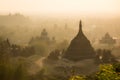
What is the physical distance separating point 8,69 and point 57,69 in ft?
36.1

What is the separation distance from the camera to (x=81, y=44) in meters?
47.7

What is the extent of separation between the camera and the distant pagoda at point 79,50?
47.0 m

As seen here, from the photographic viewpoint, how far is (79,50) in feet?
155

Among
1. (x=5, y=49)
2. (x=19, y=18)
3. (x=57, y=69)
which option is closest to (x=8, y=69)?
(x=57, y=69)

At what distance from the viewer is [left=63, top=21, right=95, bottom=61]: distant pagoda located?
47.0m

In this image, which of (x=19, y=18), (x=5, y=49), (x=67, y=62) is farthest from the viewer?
(x=19, y=18)

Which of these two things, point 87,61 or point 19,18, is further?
point 19,18

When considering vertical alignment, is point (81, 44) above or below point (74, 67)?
above

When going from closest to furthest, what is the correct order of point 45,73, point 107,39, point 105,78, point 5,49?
1. point 105,78
2. point 45,73
3. point 5,49
4. point 107,39

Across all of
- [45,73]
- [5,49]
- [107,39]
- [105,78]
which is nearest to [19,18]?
[107,39]

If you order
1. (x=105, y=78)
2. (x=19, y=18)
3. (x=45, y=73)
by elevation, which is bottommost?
(x=45, y=73)

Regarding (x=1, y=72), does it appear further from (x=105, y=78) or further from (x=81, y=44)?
(x=105, y=78)

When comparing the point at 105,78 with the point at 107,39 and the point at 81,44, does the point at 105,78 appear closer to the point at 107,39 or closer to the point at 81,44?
the point at 81,44

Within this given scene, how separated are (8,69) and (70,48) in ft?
44.9
